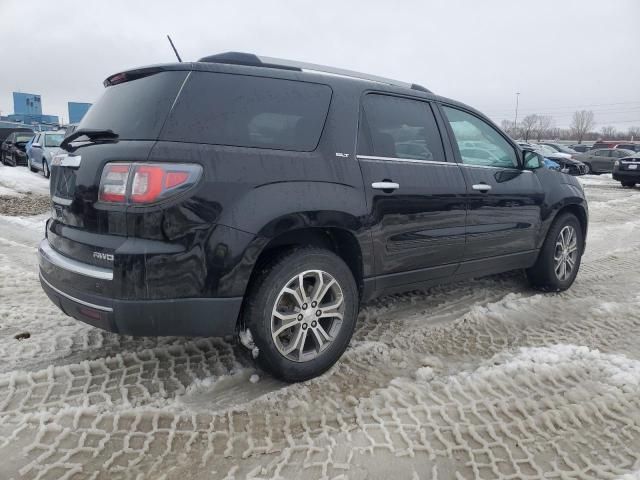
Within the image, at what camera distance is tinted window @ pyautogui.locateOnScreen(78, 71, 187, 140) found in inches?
96.5

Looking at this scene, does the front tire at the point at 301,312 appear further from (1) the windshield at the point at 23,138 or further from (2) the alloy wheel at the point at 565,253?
(1) the windshield at the point at 23,138

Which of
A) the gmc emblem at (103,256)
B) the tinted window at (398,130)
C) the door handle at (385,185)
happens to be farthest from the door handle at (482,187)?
the gmc emblem at (103,256)

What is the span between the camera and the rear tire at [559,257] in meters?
4.50

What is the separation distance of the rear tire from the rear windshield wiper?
3798 mm

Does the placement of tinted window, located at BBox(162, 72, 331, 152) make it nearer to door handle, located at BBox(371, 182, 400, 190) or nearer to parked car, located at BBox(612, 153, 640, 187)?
door handle, located at BBox(371, 182, 400, 190)

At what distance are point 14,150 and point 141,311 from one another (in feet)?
64.7

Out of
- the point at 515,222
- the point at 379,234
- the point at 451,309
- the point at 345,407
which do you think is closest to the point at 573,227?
the point at 515,222

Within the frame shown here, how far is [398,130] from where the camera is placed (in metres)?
3.33

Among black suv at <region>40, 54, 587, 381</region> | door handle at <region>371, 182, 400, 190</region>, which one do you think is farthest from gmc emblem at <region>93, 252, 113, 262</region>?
door handle at <region>371, 182, 400, 190</region>

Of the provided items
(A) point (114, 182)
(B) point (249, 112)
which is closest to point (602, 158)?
(B) point (249, 112)

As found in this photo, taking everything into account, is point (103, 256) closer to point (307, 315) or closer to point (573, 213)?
point (307, 315)

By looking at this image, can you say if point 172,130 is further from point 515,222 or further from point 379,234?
point 515,222

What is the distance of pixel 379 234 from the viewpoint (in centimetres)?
306

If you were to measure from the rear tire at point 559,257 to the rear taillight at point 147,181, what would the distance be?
11.4ft
